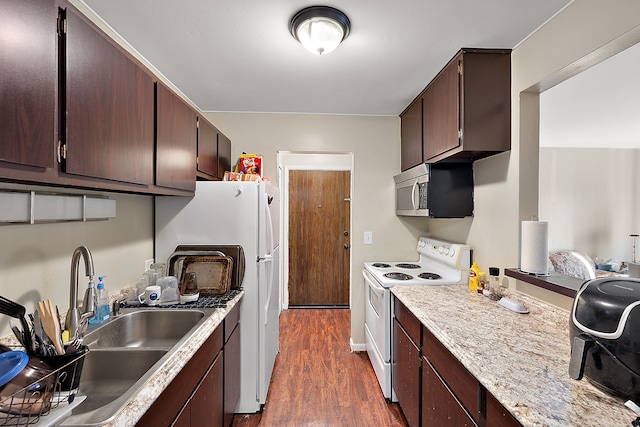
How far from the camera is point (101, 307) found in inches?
56.7

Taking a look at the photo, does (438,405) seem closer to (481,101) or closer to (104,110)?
(481,101)

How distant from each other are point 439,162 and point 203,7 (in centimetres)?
173

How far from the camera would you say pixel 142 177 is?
134 centimetres

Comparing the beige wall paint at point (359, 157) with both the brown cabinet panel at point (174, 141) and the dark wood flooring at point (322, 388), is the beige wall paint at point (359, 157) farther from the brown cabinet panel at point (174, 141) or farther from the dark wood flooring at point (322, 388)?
the brown cabinet panel at point (174, 141)

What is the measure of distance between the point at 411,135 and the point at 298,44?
4.39ft

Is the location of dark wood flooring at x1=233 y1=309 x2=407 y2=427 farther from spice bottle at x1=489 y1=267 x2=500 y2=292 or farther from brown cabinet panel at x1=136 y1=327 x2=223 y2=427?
spice bottle at x1=489 y1=267 x2=500 y2=292

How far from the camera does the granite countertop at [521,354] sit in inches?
31.2

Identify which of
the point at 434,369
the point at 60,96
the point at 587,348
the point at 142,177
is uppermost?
the point at 60,96

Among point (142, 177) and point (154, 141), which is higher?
point (154, 141)

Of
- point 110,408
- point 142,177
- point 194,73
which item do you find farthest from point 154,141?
point 110,408

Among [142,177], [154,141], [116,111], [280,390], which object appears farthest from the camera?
[280,390]

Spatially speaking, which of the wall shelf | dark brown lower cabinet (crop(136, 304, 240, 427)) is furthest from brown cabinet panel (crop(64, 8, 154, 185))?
dark brown lower cabinet (crop(136, 304, 240, 427))

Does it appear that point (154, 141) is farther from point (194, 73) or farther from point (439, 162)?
point (439, 162)

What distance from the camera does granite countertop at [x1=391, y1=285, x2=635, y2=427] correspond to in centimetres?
79
